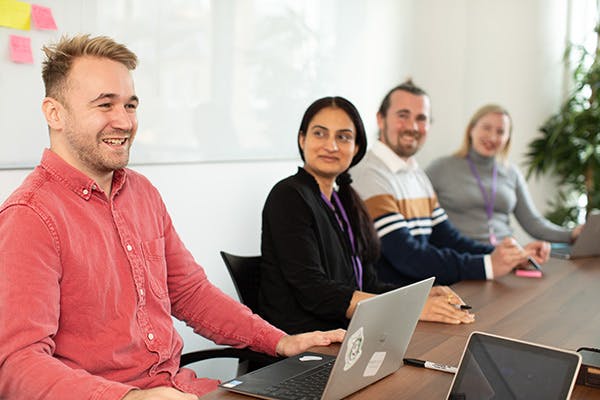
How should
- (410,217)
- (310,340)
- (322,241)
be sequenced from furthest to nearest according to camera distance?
(410,217) < (322,241) < (310,340)

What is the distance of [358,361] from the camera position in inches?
56.9

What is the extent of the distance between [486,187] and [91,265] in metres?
2.86

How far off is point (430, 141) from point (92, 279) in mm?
3695

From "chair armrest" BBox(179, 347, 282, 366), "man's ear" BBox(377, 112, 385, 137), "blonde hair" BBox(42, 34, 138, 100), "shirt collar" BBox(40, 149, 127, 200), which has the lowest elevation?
"chair armrest" BBox(179, 347, 282, 366)

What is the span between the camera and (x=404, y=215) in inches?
129

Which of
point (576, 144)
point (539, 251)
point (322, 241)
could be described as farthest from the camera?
point (576, 144)

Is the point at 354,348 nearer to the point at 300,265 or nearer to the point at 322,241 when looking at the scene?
the point at 300,265

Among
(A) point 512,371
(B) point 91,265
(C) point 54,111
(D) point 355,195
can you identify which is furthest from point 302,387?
(D) point 355,195

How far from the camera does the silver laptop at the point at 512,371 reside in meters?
1.29

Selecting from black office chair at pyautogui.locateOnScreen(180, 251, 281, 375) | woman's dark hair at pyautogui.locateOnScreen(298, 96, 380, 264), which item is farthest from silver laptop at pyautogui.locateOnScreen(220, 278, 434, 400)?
woman's dark hair at pyautogui.locateOnScreen(298, 96, 380, 264)

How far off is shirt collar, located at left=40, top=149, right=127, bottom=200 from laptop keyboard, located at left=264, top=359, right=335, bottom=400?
0.60m

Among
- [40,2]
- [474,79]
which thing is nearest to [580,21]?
[474,79]

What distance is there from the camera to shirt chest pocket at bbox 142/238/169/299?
181cm

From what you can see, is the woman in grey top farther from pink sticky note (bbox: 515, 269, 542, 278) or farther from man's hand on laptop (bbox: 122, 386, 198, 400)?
man's hand on laptop (bbox: 122, 386, 198, 400)
